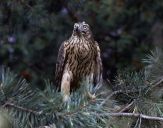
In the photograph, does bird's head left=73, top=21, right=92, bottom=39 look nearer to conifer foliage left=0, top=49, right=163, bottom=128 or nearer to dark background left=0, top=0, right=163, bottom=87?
dark background left=0, top=0, right=163, bottom=87

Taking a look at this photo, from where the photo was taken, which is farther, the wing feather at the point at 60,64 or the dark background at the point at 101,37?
the dark background at the point at 101,37

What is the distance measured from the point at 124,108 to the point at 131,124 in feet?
0.68

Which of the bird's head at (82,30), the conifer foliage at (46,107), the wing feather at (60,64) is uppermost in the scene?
the bird's head at (82,30)

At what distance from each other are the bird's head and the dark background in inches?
13.3

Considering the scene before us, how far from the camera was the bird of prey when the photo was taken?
16.9 ft

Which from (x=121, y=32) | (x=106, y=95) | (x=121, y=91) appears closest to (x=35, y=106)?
(x=106, y=95)

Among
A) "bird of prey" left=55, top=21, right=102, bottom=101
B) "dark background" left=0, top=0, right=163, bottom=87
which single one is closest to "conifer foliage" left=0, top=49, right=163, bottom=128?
"bird of prey" left=55, top=21, right=102, bottom=101

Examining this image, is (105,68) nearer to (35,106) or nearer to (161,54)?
(161,54)

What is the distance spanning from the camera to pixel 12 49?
6355 mm

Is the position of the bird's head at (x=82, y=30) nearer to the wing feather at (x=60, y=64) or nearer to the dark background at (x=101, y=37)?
the wing feather at (x=60, y=64)

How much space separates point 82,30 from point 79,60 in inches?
11.0

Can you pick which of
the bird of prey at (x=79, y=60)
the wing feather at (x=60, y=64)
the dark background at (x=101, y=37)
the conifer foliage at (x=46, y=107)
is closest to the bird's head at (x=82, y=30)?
the bird of prey at (x=79, y=60)

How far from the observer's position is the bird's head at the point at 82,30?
5125 millimetres

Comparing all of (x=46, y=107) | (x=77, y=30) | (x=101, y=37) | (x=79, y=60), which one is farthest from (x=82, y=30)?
(x=46, y=107)
